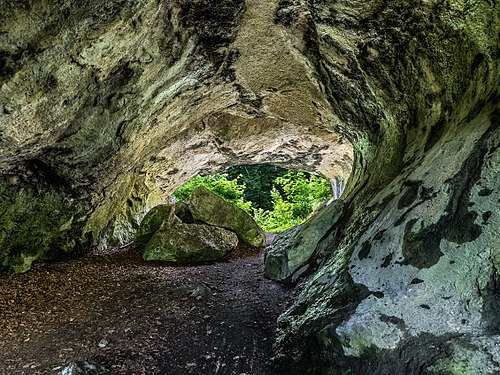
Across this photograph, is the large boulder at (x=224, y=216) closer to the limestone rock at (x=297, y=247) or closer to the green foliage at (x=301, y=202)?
the limestone rock at (x=297, y=247)

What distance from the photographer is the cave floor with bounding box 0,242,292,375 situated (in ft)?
11.8

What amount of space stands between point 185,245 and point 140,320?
11.5ft

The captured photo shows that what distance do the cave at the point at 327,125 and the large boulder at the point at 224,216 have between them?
7.13ft

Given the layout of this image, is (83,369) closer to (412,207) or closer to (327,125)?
(412,207)

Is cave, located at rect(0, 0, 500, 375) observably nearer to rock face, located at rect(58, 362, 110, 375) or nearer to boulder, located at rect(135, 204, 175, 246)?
boulder, located at rect(135, 204, 175, 246)

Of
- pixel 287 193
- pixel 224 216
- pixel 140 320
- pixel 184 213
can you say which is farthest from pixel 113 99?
pixel 287 193

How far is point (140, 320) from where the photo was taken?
14.8 ft

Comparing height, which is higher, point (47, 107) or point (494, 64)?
point (494, 64)

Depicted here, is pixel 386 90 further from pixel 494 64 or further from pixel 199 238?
pixel 199 238

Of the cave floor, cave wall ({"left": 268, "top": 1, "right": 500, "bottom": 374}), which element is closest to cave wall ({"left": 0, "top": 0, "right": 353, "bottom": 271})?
cave wall ({"left": 268, "top": 1, "right": 500, "bottom": 374})

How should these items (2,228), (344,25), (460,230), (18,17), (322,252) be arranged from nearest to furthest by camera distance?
(460,230) < (18,17) < (344,25) < (322,252) < (2,228)

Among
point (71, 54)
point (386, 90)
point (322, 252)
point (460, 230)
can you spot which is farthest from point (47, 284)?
point (386, 90)

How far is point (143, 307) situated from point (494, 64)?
203 inches

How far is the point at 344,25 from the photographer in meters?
5.10
